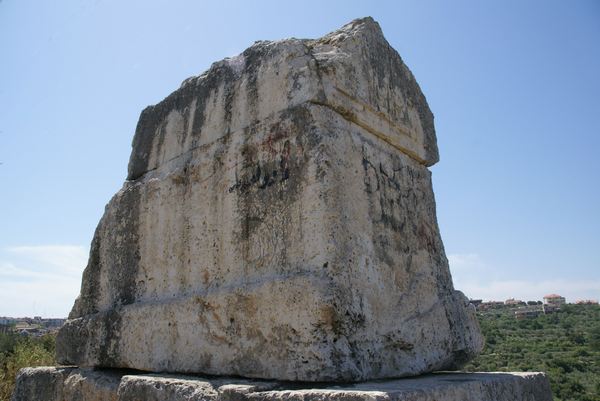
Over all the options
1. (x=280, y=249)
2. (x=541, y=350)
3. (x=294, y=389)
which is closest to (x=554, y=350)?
(x=541, y=350)

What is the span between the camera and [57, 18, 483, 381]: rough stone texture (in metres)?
1.95

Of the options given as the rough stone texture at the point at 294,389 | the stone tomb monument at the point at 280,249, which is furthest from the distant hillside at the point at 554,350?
the rough stone texture at the point at 294,389

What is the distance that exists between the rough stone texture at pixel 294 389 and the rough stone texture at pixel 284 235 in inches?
4.3

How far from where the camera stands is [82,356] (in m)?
2.88

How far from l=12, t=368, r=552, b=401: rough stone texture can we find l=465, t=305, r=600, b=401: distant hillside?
14.2 m

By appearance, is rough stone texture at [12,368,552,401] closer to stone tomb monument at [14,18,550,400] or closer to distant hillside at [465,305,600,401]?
stone tomb monument at [14,18,550,400]

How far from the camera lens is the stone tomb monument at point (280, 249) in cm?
A: 192

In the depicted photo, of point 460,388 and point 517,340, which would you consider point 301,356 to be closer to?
point 460,388

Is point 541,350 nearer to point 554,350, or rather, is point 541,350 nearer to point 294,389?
point 554,350

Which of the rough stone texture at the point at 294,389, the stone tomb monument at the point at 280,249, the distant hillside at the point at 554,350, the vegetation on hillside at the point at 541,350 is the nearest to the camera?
the rough stone texture at the point at 294,389

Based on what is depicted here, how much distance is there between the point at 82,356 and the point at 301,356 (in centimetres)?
172

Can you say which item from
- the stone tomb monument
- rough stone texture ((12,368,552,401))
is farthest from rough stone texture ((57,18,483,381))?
rough stone texture ((12,368,552,401))

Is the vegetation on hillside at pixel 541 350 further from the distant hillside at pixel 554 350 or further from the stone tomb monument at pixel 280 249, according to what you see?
the stone tomb monument at pixel 280 249

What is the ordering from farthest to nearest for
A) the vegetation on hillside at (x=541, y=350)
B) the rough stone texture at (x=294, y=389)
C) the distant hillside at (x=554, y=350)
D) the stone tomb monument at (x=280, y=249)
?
the distant hillside at (x=554, y=350)
the vegetation on hillside at (x=541, y=350)
the stone tomb monument at (x=280, y=249)
the rough stone texture at (x=294, y=389)
